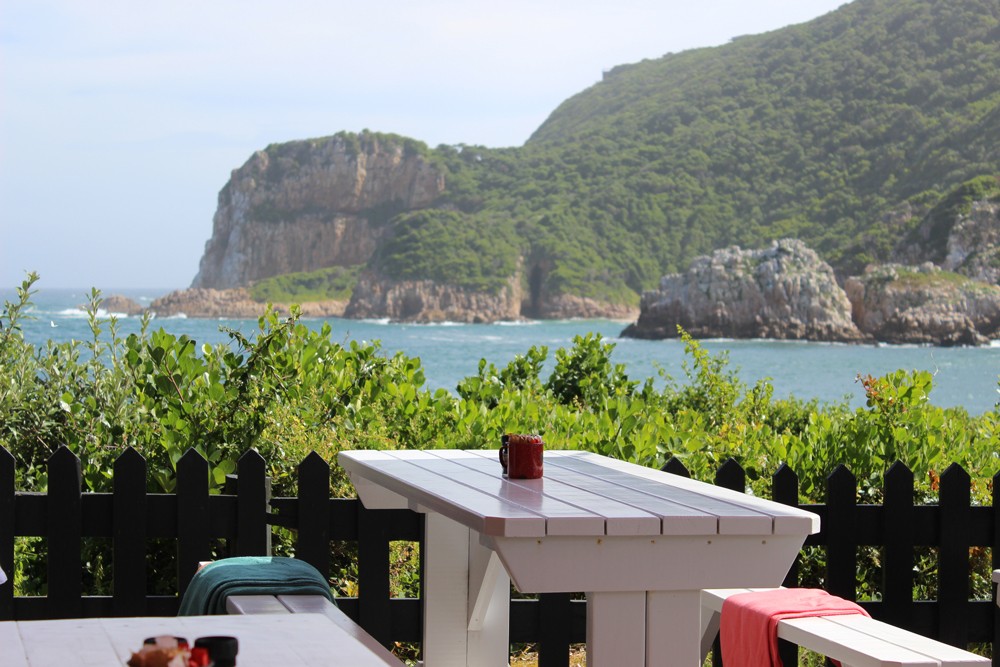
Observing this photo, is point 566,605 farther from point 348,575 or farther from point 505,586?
point 348,575

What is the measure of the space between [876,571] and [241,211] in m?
134

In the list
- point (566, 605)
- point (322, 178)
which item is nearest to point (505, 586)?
point (566, 605)

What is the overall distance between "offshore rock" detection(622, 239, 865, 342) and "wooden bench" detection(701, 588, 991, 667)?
79.0 meters

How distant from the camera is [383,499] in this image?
3381mm

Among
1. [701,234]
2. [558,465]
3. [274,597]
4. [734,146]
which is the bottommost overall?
[274,597]

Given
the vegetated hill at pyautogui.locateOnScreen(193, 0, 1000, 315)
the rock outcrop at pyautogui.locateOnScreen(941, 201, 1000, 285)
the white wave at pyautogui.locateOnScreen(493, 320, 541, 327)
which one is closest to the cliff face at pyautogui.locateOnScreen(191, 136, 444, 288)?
the vegetated hill at pyautogui.locateOnScreen(193, 0, 1000, 315)

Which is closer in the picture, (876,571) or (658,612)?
(658,612)

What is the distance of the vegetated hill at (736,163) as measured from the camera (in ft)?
289

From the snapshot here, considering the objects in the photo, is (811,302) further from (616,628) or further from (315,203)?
(616,628)

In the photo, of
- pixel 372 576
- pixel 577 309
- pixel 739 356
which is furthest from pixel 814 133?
pixel 372 576

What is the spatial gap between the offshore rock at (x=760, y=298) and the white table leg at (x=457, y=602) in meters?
78.8

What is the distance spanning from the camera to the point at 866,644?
2.65m

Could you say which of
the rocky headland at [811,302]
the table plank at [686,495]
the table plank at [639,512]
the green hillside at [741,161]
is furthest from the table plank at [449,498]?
the green hillside at [741,161]

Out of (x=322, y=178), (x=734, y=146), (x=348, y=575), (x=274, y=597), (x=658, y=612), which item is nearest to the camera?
(x=658, y=612)
